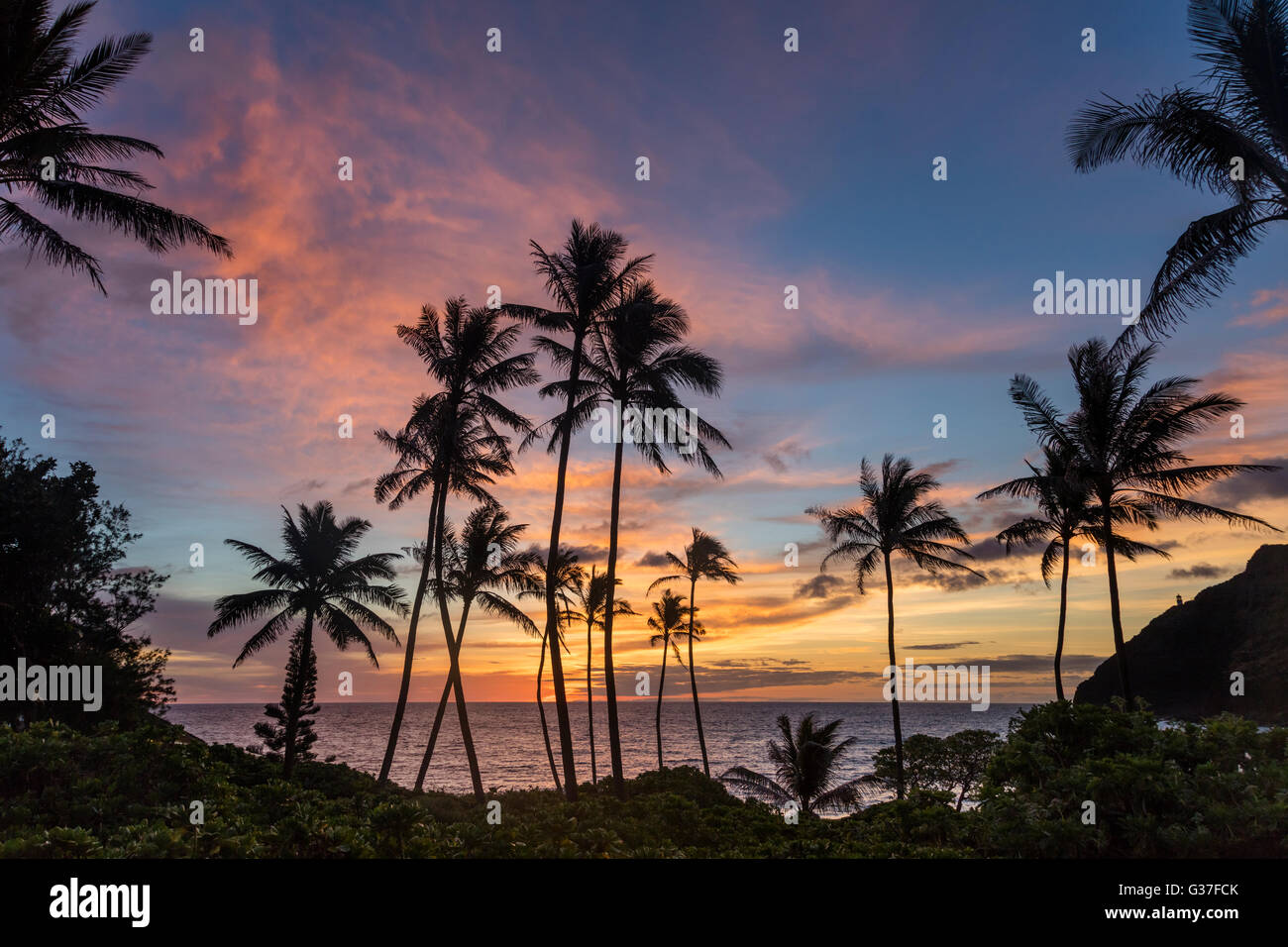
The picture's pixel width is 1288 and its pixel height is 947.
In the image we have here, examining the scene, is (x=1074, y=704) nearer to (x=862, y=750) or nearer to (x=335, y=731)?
(x=862, y=750)

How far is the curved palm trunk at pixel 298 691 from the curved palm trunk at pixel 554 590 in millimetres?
14225

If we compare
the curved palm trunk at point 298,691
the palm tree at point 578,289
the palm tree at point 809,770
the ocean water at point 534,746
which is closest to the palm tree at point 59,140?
the palm tree at point 578,289

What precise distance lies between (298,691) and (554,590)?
16.0m

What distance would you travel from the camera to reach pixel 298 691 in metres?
28.0

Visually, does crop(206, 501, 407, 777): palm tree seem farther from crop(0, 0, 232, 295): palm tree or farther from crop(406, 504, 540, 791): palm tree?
crop(0, 0, 232, 295): palm tree

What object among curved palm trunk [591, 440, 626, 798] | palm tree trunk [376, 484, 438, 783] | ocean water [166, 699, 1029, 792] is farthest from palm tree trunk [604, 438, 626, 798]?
ocean water [166, 699, 1029, 792]

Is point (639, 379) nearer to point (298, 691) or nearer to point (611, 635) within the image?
point (611, 635)

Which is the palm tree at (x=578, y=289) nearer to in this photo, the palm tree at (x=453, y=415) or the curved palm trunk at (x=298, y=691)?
the palm tree at (x=453, y=415)

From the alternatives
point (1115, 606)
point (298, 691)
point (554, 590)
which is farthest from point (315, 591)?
point (1115, 606)

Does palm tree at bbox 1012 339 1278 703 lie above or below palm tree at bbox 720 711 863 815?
above

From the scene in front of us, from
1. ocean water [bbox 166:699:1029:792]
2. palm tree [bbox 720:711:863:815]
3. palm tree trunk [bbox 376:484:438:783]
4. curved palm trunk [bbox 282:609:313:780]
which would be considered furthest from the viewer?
ocean water [bbox 166:699:1029:792]

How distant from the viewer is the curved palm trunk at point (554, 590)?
17.9 meters

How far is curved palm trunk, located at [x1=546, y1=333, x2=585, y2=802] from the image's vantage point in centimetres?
1793
